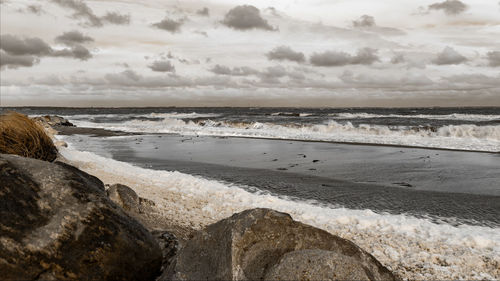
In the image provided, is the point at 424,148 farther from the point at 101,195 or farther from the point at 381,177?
the point at 101,195

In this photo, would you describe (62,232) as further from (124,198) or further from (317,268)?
(124,198)

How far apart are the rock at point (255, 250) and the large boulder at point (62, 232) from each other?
0.48 m

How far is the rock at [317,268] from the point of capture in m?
3.30

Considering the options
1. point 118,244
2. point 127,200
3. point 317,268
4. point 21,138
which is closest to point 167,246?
point 118,244

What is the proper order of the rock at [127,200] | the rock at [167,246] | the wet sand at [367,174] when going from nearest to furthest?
the rock at [167,246] → the rock at [127,200] → the wet sand at [367,174]

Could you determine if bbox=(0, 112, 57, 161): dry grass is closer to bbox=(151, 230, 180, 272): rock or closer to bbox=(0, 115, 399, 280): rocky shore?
bbox=(0, 115, 399, 280): rocky shore

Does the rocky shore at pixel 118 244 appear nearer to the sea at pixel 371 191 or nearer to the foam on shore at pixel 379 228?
the foam on shore at pixel 379 228

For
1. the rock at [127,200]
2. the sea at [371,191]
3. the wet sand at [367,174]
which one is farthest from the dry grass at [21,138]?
the wet sand at [367,174]

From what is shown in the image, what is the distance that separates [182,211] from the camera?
7613mm

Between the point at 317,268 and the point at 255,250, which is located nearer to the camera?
the point at 317,268

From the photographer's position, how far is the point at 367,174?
13234 millimetres

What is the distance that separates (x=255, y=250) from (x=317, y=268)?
2.32 ft

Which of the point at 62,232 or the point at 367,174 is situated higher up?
the point at 62,232

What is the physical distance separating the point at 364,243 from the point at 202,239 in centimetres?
320
